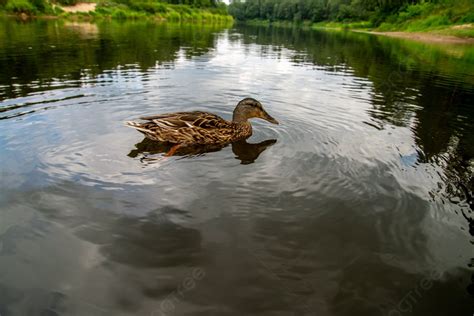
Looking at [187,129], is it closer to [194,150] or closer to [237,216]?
[194,150]

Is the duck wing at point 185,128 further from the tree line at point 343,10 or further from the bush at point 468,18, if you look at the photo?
the tree line at point 343,10

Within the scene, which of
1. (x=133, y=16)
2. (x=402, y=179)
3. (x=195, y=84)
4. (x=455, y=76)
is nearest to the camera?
(x=402, y=179)

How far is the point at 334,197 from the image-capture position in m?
6.09

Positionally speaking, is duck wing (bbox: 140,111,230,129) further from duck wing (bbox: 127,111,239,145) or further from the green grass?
the green grass

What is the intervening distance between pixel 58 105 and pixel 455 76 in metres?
23.0

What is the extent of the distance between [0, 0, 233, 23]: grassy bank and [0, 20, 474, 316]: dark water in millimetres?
71640

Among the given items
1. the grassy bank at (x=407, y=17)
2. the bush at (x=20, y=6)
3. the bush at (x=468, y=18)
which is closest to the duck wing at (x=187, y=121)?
the grassy bank at (x=407, y=17)

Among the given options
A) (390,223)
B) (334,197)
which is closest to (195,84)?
→ (334,197)

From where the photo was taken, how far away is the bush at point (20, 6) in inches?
2498

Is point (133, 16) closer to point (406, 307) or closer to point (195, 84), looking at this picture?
point (195, 84)

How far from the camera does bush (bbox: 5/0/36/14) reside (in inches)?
2498

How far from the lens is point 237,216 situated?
541cm

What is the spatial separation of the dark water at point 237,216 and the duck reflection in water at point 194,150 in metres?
0.07

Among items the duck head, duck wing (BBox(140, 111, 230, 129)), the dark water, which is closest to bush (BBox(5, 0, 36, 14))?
the dark water
